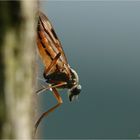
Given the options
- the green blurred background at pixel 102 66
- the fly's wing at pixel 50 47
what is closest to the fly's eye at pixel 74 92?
the fly's wing at pixel 50 47

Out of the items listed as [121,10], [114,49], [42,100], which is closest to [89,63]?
[114,49]

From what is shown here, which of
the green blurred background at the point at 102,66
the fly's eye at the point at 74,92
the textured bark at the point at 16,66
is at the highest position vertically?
the textured bark at the point at 16,66

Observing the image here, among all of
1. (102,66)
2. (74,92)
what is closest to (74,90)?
(74,92)

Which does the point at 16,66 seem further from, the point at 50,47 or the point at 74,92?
the point at 74,92

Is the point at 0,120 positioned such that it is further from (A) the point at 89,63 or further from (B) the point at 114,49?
(B) the point at 114,49

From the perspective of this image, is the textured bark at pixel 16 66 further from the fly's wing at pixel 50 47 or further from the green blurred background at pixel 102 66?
the green blurred background at pixel 102 66

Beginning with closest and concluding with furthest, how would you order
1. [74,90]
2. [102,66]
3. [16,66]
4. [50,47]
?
[16,66], [50,47], [74,90], [102,66]
